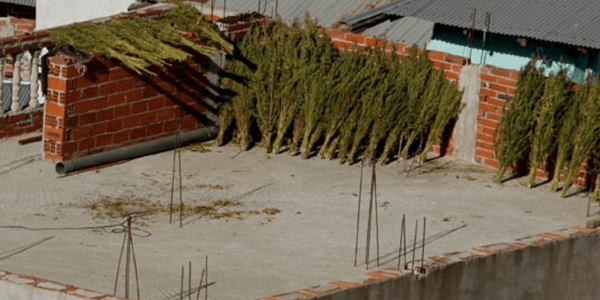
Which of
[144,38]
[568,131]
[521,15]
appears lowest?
[568,131]

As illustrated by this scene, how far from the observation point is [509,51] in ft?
83.0

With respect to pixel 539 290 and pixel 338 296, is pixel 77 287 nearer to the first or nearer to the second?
pixel 338 296

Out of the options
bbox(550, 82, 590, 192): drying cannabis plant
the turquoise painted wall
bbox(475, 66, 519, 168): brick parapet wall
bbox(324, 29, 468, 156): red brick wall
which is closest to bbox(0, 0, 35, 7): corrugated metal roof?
the turquoise painted wall

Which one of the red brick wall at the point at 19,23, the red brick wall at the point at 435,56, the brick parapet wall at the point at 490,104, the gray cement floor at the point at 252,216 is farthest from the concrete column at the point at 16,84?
the red brick wall at the point at 19,23

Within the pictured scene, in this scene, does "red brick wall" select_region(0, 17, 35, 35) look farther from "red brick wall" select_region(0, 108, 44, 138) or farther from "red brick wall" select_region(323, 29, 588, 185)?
"red brick wall" select_region(323, 29, 588, 185)

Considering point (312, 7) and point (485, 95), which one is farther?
point (312, 7)

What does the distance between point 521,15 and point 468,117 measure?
421 centimetres

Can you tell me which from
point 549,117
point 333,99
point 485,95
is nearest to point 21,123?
point 333,99

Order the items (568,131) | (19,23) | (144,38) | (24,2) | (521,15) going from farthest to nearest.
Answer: (24,2)
(19,23)
(521,15)
(144,38)
(568,131)

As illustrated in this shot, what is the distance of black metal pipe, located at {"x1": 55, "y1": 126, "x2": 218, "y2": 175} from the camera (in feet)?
63.5

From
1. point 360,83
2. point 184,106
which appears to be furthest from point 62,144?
point 360,83

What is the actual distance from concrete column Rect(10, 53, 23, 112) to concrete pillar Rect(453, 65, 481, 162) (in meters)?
4.82

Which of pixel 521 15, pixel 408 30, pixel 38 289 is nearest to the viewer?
pixel 38 289

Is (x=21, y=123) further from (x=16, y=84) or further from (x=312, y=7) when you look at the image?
(x=312, y=7)
